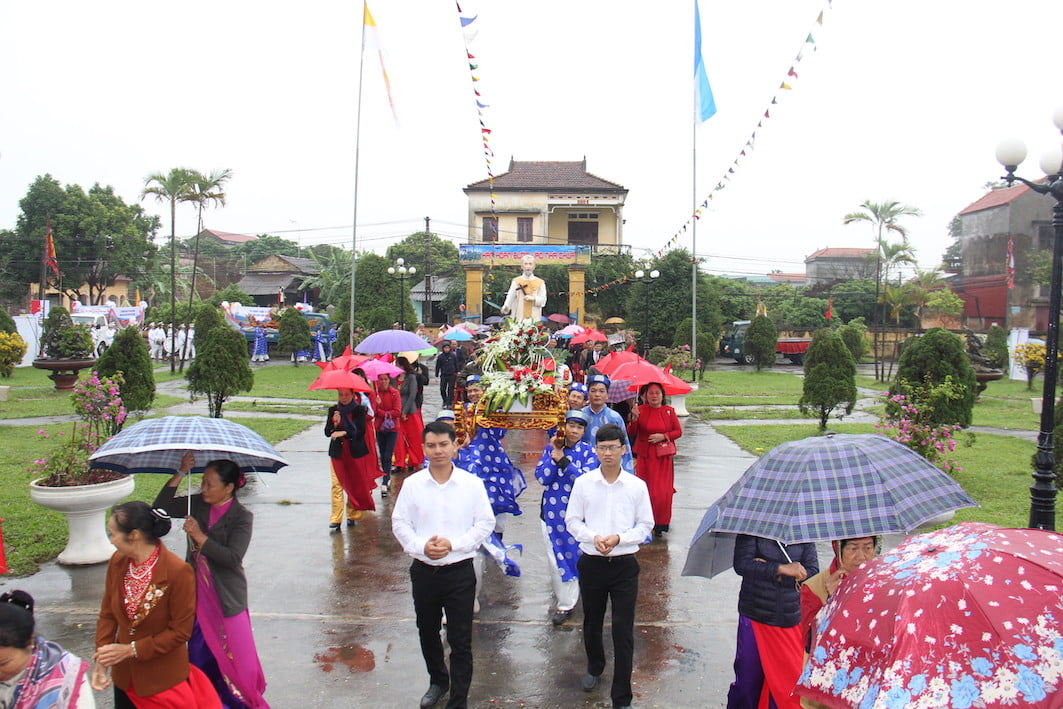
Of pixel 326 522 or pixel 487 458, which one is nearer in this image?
pixel 487 458

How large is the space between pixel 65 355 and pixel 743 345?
28.2 metres

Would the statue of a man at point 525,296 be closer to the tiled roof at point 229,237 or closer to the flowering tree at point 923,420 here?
the flowering tree at point 923,420

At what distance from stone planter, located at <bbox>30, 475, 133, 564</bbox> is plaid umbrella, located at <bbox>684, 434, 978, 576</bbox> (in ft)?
18.4

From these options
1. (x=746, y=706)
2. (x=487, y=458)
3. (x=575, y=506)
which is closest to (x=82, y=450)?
(x=487, y=458)

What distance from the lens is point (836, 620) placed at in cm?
236

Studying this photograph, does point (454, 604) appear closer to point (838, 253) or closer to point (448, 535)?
point (448, 535)

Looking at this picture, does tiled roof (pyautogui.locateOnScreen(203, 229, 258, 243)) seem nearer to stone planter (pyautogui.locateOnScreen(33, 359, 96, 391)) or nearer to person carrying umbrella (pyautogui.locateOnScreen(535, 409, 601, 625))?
stone planter (pyautogui.locateOnScreen(33, 359, 96, 391))

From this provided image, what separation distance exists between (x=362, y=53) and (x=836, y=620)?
22104 millimetres

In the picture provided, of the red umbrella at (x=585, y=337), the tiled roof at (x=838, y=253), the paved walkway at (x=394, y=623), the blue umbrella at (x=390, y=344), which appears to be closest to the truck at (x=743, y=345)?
the red umbrella at (x=585, y=337)

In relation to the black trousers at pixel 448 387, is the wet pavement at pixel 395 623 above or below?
below

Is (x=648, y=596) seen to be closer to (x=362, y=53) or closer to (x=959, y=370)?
(x=959, y=370)

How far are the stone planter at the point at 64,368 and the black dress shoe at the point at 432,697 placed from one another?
65.1ft

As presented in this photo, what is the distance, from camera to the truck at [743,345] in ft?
127

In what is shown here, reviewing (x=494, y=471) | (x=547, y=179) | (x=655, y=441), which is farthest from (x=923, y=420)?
(x=547, y=179)
